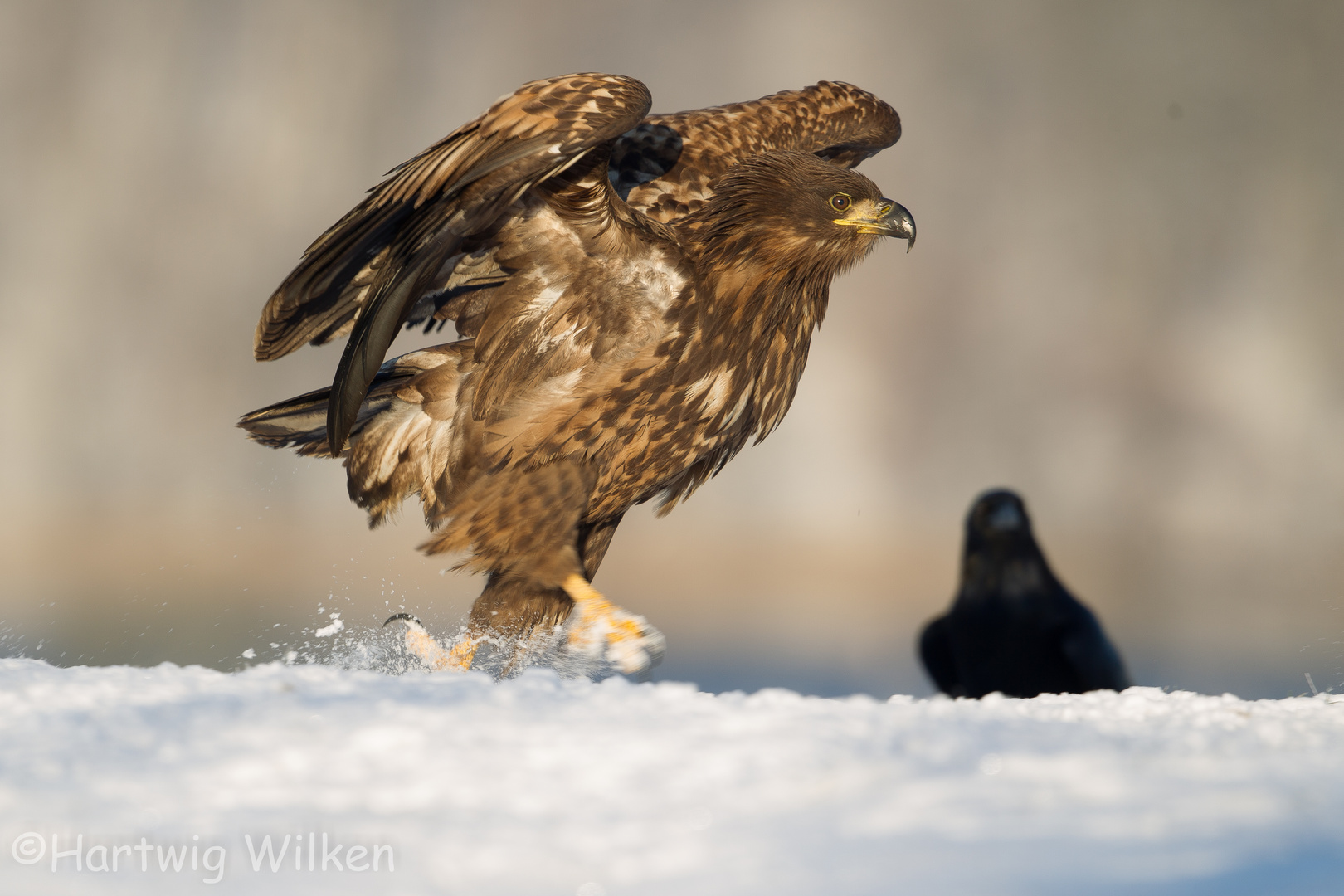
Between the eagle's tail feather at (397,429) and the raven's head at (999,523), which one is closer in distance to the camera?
the eagle's tail feather at (397,429)

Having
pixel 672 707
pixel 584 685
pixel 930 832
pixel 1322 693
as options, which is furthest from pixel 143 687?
pixel 1322 693

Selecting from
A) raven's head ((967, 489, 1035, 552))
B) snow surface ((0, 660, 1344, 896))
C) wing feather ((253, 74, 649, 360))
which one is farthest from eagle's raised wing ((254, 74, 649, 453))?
raven's head ((967, 489, 1035, 552))

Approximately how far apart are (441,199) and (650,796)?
201 cm

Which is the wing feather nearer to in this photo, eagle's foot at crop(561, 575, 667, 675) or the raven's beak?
the raven's beak

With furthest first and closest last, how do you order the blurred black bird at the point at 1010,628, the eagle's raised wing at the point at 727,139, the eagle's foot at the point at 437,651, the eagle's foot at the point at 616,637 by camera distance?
the blurred black bird at the point at 1010,628, the eagle's raised wing at the point at 727,139, the eagle's foot at the point at 437,651, the eagle's foot at the point at 616,637

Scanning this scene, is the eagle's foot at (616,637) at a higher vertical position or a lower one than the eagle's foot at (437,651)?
higher

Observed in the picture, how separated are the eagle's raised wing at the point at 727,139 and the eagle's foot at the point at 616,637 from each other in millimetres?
1655

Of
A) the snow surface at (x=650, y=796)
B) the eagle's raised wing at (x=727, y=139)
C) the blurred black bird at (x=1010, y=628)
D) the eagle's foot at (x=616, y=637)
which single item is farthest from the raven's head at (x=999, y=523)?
the snow surface at (x=650, y=796)

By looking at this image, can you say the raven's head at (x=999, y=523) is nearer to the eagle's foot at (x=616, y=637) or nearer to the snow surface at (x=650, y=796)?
the eagle's foot at (x=616, y=637)

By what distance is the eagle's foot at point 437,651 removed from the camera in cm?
357

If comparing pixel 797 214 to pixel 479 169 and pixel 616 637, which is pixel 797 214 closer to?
pixel 479 169

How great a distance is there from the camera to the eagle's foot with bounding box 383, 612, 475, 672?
357 cm

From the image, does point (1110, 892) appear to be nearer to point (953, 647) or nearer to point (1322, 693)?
point (1322, 693)

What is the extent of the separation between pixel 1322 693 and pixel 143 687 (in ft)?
9.39
